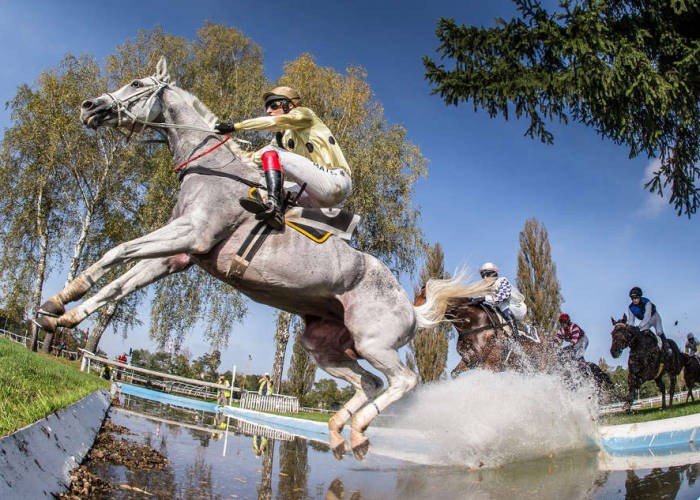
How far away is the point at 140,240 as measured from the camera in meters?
3.29

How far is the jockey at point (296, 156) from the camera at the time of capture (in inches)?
151

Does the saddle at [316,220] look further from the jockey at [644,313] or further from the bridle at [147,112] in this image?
the jockey at [644,313]

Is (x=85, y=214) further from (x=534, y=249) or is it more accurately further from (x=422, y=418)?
(x=534, y=249)

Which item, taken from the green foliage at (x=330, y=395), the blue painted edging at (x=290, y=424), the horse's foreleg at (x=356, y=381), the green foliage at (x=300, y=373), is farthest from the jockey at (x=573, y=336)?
the green foliage at (x=330, y=395)

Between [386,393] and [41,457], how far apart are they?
272 centimetres

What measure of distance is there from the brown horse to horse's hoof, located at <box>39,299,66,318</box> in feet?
17.6

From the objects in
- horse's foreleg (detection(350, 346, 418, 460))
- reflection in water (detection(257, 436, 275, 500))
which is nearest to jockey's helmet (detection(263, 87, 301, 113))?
horse's foreleg (detection(350, 346, 418, 460))

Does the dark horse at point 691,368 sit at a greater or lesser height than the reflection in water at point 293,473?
greater

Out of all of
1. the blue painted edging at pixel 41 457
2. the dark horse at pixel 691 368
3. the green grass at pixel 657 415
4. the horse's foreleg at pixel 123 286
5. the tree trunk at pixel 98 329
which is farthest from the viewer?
the tree trunk at pixel 98 329

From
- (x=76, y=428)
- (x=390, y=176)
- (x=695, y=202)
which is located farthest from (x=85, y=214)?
(x=695, y=202)

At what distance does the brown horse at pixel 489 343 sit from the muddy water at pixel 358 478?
2.18m

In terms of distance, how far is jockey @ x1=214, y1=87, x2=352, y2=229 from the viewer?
151 inches

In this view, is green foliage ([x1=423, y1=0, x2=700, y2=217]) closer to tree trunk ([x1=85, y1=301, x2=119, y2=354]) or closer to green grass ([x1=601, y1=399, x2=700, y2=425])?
green grass ([x1=601, y1=399, x2=700, y2=425])

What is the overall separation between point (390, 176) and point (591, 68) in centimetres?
960
